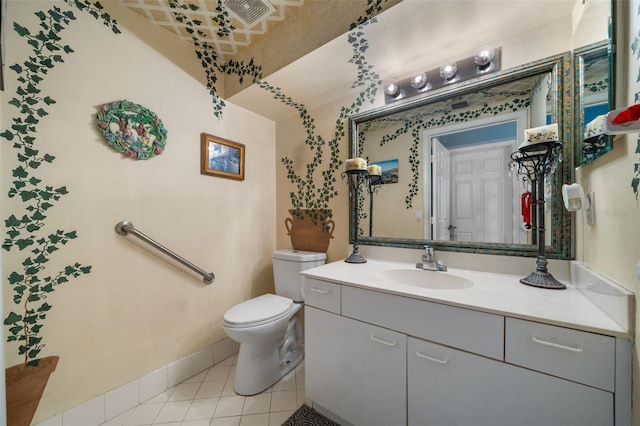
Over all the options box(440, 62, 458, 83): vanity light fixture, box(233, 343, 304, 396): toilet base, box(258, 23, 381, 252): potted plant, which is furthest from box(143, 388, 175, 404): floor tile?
box(440, 62, 458, 83): vanity light fixture

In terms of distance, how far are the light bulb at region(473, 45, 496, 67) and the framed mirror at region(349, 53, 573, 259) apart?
8 centimetres

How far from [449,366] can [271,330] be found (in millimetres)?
965

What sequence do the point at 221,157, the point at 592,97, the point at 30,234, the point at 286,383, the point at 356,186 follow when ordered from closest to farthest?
1. the point at 592,97
2. the point at 30,234
3. the point at 286,383
4. the point at 356,186
5. the point at 221,157

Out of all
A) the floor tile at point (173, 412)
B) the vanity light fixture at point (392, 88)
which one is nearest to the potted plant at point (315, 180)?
the vanity light fixture at point (392, 88)

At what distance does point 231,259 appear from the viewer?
1842 mm

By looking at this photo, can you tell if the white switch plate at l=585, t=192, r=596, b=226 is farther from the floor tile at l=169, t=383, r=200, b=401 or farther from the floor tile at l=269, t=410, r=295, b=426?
the floor tile at l=169, t=383, r=200, b=401

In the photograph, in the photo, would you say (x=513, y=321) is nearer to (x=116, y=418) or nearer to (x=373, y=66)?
(x=373, y=66)

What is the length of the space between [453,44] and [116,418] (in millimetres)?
2690

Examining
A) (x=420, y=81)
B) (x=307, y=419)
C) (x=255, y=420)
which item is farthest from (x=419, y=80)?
(x=255, y=420)

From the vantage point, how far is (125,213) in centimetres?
132

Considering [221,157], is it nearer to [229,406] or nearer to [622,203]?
[229,406]

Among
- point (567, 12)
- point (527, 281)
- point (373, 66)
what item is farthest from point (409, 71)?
point (527, 281)

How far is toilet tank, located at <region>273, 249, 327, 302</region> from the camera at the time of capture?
1.71 meters

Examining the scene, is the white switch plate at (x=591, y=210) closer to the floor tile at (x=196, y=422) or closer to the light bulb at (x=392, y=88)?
the light bulb at (x=392, y=88)
